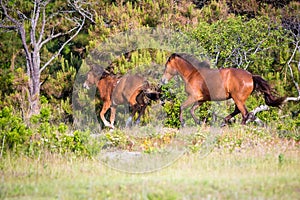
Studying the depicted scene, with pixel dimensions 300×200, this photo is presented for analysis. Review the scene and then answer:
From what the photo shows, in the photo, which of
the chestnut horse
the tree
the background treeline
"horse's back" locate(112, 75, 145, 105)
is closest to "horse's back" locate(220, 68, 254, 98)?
the background treeline

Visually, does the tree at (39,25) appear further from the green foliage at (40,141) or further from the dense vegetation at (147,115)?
the green foliage at (40,141)

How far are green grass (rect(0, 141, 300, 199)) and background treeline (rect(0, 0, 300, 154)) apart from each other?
5364 mm

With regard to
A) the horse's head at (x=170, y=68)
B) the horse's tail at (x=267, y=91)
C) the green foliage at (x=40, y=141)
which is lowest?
the green foliage at (x=40, y=141)

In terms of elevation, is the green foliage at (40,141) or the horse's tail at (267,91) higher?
the horse's tail at (267,91)

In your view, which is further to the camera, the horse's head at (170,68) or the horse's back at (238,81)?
the horse's head at (170,68)

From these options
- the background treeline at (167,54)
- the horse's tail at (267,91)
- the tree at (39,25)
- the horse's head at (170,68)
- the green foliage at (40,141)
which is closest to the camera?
the green foliage at (40,141)

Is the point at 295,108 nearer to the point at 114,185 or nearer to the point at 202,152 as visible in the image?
the point at 202,152

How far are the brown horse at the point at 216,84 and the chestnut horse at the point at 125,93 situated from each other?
1.70 meters

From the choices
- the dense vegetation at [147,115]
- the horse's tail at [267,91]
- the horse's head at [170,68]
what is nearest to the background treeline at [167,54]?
the dense vegetation at [147,115]

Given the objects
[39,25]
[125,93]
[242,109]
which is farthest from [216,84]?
[39,25]

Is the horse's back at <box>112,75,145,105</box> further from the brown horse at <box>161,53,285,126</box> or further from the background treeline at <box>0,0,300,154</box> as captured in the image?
the brown horse at <box>161,53,285,126</box>

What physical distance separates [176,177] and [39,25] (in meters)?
11.9

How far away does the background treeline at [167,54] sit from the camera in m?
15.9

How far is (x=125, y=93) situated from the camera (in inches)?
598
